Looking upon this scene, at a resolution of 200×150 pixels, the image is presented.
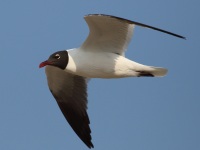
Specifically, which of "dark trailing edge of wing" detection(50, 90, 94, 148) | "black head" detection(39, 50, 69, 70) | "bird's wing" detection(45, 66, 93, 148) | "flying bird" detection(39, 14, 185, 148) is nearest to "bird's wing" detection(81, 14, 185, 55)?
"flying bird" detection(39, 14, 185, 148)

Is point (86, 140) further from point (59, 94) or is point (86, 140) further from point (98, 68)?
point (98, 68)

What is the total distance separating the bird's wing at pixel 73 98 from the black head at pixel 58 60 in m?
0.79

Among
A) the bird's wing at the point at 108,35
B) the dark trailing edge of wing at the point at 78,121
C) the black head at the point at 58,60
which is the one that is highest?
the bird's wing at the point at 108,35

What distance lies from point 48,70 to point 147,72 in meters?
1.86

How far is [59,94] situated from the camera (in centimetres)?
955

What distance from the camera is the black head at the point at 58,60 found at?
8.34 m

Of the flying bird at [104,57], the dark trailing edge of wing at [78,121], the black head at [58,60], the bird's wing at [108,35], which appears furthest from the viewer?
the dark trailing edge of wing at [78,121]

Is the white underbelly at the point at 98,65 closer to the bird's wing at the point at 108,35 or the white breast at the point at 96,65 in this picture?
the white breast at the point at 96,65

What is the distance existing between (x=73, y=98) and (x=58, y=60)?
4.22ft

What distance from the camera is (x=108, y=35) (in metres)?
8.22

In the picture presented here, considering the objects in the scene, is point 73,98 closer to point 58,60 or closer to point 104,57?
point 58,60

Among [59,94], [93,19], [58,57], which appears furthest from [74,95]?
[93,19]

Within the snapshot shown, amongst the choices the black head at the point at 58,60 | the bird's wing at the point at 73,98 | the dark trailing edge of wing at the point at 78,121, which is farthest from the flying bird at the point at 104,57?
the dark trailing edge of wing at the point at 78,121

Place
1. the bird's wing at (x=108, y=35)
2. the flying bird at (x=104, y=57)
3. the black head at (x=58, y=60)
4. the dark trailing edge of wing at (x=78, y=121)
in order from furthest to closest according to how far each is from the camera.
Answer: the dark trailing edge of wing at (x=78, y=121) < the black head at (x=58, y=60) < the flying bird at (x=104, y=57) < the bird's wing at (x=108, y=35)
